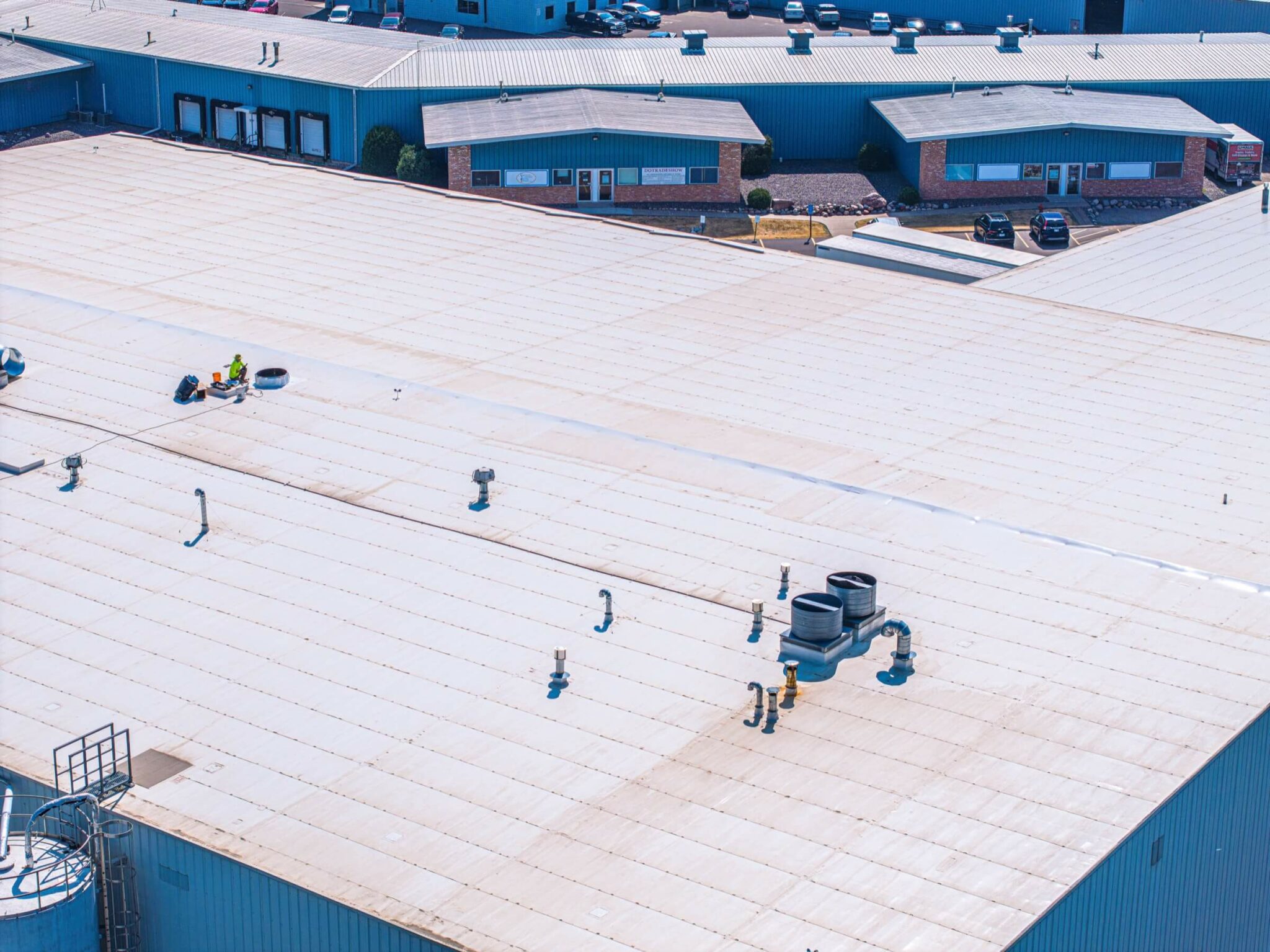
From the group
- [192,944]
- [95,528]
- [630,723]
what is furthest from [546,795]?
[95,528]

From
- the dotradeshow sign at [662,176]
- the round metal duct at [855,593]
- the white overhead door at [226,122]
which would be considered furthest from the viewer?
the white overhead door at [226,122]

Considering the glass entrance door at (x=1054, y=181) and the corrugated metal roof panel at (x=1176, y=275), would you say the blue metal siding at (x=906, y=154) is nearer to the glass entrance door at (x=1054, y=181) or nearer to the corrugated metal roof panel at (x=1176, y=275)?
the glass entrance door at (x=1054, y=181)

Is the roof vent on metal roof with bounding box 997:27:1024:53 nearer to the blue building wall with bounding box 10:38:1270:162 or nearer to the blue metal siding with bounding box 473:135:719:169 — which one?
the blue building wall with bounding box 10:38:1270:162

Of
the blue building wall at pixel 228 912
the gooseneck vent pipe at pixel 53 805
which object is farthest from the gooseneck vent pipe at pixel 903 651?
the gooseneck vent pipe at pixel 53 805

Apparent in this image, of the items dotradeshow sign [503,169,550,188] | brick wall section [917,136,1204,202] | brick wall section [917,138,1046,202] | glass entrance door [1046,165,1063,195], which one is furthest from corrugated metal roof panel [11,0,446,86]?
glass entrance door [1046,165,1063,195]

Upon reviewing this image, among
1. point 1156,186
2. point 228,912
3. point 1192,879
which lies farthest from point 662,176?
point 228,912

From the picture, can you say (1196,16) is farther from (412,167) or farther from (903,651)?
(903,651)
